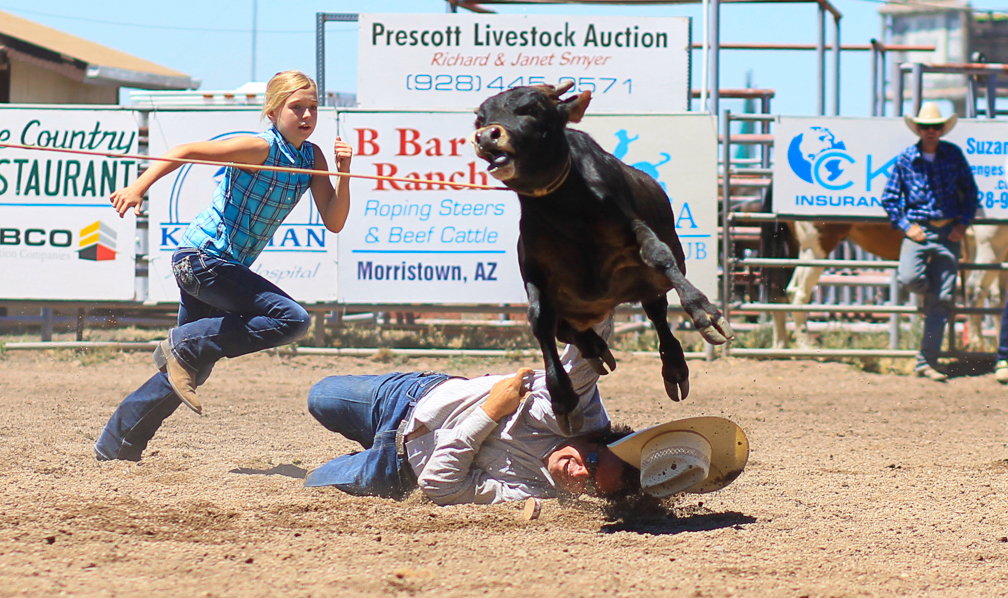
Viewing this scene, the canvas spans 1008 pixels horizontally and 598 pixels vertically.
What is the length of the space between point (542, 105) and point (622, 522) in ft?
4.41

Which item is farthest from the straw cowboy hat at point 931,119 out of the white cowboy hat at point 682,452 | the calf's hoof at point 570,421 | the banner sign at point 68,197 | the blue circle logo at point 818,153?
the banner sign at point 68,197

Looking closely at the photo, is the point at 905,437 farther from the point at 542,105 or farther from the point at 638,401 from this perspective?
the point at 542,105

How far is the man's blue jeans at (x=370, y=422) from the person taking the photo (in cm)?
361

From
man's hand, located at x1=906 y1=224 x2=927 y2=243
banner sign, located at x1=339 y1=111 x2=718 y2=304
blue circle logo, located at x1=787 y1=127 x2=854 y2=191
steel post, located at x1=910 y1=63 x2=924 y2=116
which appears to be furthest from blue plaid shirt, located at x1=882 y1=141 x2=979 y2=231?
banner sign, located at x1=339 y1=111 x2=718 y2=304

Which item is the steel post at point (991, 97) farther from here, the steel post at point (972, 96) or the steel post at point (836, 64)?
the steel post at point (836, 64)

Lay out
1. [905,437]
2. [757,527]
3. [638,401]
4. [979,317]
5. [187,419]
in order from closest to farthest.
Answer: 1. [757,527]
2. [905,437]
3. [187,419]
4. [638,401]
5. [979,317]

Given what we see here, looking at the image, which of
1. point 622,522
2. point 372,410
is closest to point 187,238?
point 372,410

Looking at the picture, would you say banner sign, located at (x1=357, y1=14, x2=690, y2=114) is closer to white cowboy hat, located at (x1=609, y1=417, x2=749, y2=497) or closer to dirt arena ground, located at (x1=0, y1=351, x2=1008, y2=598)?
dirt arena ground, located at (x1=0, y1=351, x2=1008, y2=598)

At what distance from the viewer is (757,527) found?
3.25 meters

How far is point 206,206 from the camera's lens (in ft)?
25.9

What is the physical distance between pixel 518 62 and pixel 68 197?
3578 millimetres

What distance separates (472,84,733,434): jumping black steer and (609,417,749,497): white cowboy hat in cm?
22

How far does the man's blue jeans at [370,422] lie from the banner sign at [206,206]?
4.17m

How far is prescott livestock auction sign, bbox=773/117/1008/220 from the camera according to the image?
7.90 metres
